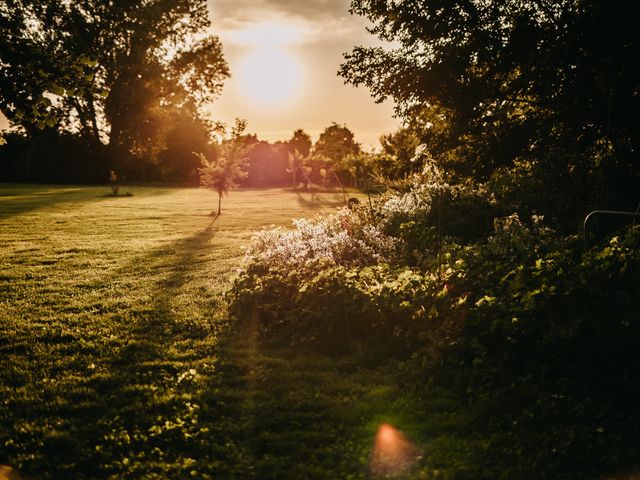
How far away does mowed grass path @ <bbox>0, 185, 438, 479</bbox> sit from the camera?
3.95m

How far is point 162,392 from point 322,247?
4396 mm

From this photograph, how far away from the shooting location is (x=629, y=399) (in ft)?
14.1

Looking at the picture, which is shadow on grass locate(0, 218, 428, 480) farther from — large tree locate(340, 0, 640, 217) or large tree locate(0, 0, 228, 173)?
large tree locate(0, 0, 228, 173)

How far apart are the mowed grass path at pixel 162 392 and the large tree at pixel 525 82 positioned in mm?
7906

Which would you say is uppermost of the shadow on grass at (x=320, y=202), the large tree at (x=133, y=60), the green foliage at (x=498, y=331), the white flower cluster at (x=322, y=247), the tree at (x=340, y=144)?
the large tree at (x=133, y=60)

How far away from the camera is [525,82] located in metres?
11.8

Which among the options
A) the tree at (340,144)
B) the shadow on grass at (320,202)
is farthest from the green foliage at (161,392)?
the shadow on grass at (320,202)

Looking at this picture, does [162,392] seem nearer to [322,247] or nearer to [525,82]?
[322,247]

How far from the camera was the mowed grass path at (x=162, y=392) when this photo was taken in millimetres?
3945

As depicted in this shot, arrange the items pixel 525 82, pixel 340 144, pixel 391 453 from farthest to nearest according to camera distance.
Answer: pixel 525 82 < pixel 340 144 < pixel 391 453

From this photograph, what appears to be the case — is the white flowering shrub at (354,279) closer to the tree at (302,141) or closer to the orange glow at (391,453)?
the orange glow at (391,453)

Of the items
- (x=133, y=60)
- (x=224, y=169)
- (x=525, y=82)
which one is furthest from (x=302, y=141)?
(x=525, y=82)

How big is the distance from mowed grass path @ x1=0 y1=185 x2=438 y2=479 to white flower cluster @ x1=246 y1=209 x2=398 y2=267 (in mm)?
1345

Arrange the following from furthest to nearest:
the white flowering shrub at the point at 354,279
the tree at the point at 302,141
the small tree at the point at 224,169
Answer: the tree at the point at 302,141 → the small tree at the point at 224,169 → the white flowering shrub at the point at 354,279
